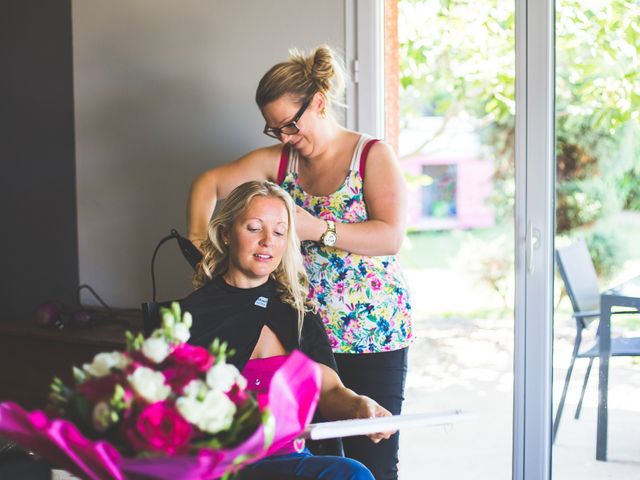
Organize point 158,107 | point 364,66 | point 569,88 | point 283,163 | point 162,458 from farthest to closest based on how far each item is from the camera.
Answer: point 158,107
point 364,66
point 569,88
point 283,163
point 162,458

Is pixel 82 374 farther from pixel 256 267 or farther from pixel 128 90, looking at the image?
pixel 128 90

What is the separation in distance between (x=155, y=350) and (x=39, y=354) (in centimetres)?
204

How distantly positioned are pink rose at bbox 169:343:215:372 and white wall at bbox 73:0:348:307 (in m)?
1.94

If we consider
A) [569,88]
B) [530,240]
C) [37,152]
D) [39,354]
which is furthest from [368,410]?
[37,152]

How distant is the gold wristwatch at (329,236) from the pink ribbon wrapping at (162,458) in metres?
1.10

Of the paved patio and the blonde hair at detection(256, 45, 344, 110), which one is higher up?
the blonde hair at detection(256, 45, 344, 110)

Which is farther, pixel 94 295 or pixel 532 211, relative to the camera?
pixel 94 295

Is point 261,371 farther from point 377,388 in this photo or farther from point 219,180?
point 219,180

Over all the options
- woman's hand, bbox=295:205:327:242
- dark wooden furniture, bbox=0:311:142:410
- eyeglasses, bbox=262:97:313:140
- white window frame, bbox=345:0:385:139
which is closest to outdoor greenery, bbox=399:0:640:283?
white window frame, bbox=345:0:385:139

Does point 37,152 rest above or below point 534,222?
above

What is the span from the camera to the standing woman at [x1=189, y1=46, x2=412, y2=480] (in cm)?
235

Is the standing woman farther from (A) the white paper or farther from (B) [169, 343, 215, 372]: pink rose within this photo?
(B) [169, 343, 215, 372]: pink rose

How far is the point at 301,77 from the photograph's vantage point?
2.35 meters

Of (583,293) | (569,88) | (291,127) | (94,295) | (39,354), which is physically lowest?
(39,354)
